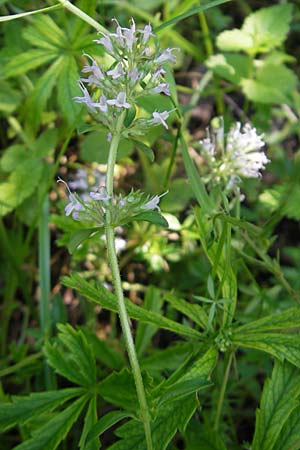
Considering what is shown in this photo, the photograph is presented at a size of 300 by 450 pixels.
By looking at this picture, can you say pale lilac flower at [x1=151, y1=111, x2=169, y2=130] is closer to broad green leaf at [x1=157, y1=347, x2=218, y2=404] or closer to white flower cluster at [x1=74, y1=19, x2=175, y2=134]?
white flower cluster at [x1=74, y1=19, x2=175, y2=134]

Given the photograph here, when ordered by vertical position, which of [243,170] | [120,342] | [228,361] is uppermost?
[243,170]

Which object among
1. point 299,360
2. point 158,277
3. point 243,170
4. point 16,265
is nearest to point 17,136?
point 16,265

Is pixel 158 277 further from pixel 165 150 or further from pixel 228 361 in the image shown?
pixel 228 361

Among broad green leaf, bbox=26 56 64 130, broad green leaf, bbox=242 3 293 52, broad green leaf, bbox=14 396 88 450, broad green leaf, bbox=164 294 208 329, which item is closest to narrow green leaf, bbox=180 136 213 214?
broad green leaf, bbox=164 294 208 329

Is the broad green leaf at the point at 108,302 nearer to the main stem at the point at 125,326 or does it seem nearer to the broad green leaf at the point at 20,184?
the main stem at the point at 125,326

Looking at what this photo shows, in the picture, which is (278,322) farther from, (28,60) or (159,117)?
(28,60)

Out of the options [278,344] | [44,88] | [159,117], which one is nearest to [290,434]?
[278,344]
